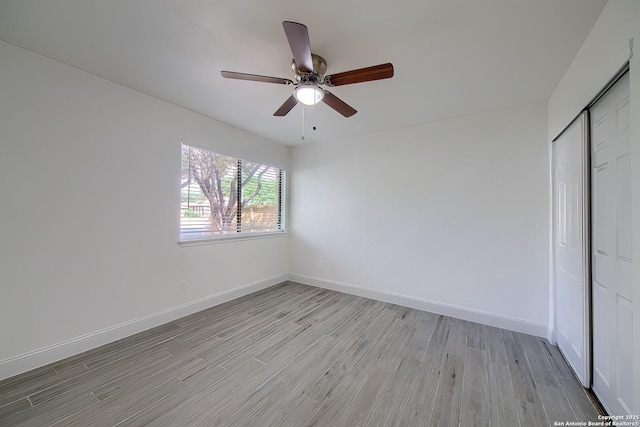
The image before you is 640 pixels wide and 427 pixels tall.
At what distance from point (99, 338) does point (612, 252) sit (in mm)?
4277

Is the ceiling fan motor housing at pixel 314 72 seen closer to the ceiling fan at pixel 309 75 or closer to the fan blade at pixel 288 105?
the ceiling fan at pixel 309 75

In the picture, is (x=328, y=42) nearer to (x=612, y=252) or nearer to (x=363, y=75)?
(x=363, y=75)

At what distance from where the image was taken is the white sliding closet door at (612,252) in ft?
4.42

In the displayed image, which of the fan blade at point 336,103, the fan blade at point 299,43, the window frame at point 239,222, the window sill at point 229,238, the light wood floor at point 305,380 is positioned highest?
the fan blade at point 299,43

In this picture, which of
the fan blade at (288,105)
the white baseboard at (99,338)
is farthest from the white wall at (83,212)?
the fan blade at (288,105)

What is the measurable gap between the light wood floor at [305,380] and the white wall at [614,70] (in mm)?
870

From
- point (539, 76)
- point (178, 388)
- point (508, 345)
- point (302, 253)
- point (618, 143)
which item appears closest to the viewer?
point (618, 143)

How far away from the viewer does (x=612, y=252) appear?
1497mm

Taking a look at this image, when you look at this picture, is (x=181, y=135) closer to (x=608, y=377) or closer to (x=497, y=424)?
(x=497, y=424)

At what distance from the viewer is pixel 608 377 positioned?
152 centimetres

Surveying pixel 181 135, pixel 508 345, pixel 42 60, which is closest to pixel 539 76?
pixel 508 345

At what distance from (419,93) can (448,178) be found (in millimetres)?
1232

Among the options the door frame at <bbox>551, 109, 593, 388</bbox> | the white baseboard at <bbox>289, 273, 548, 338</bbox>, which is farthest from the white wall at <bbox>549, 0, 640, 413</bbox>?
the white baseboard at <bbox>289, 273, 548, 338</bbox>
